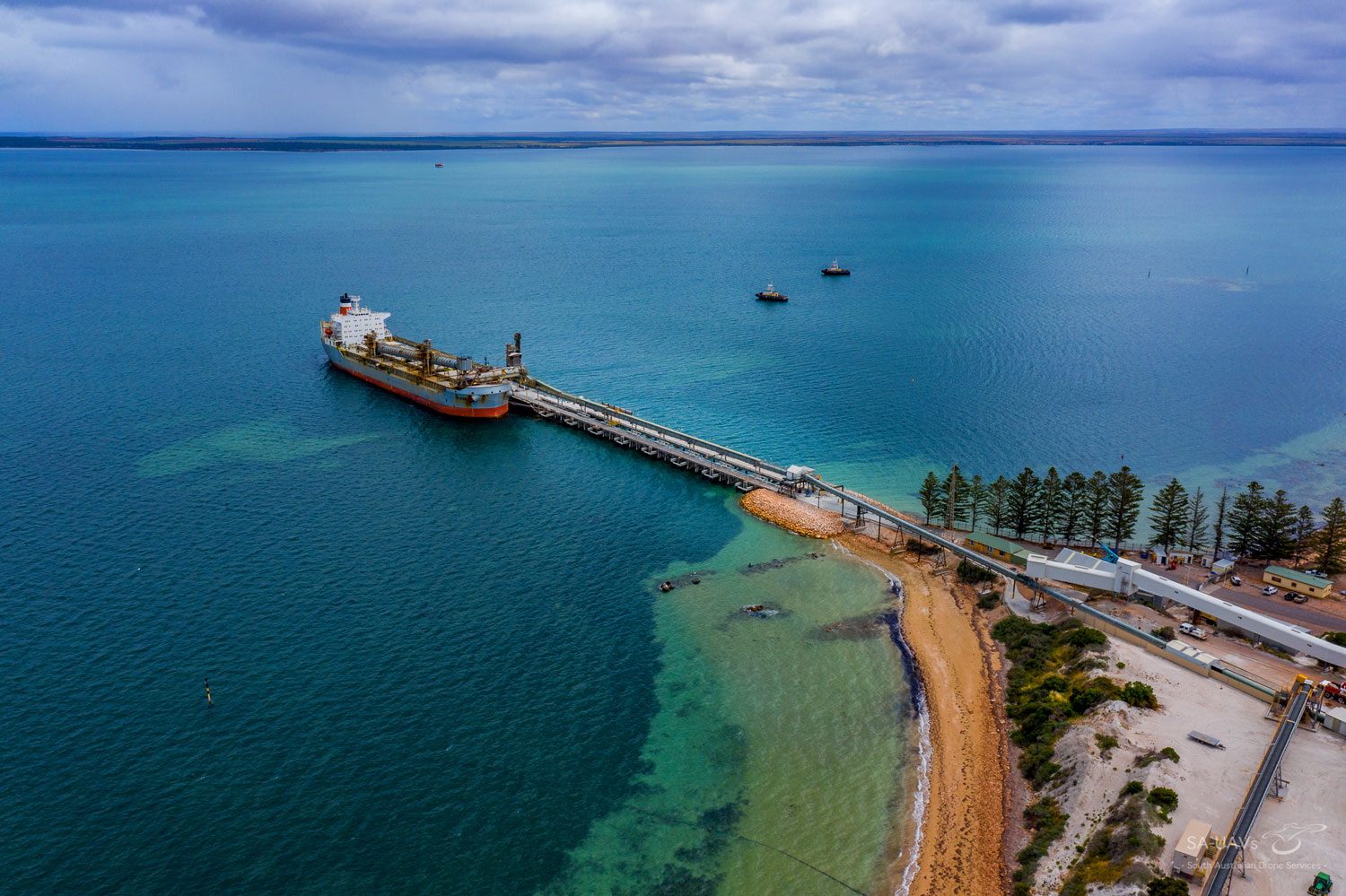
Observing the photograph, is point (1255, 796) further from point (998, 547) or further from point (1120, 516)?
point (1120, 516)

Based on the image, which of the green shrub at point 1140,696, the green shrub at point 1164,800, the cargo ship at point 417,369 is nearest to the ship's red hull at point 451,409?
the cargo ship at point 417,369

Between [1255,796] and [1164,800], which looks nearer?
[1255,796]

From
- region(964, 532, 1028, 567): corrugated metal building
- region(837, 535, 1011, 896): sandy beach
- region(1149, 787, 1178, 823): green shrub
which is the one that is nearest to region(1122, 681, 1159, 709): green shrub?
region(837, 535, 1011, 896): sandy beach

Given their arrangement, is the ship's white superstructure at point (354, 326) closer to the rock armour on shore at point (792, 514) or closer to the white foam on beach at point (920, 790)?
the rock armour on shore at point (792, 514)

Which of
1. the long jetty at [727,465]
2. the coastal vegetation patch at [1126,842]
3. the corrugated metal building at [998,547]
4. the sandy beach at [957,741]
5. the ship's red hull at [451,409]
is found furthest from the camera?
the ship's red hull at [451,409]

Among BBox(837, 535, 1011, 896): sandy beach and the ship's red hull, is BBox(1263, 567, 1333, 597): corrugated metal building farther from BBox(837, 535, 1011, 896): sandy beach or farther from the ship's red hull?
the ship's red hull

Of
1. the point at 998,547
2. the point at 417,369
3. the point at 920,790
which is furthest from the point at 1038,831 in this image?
the point at 417,369

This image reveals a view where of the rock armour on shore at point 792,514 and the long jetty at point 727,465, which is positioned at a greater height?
the long jetty at point 727,465
